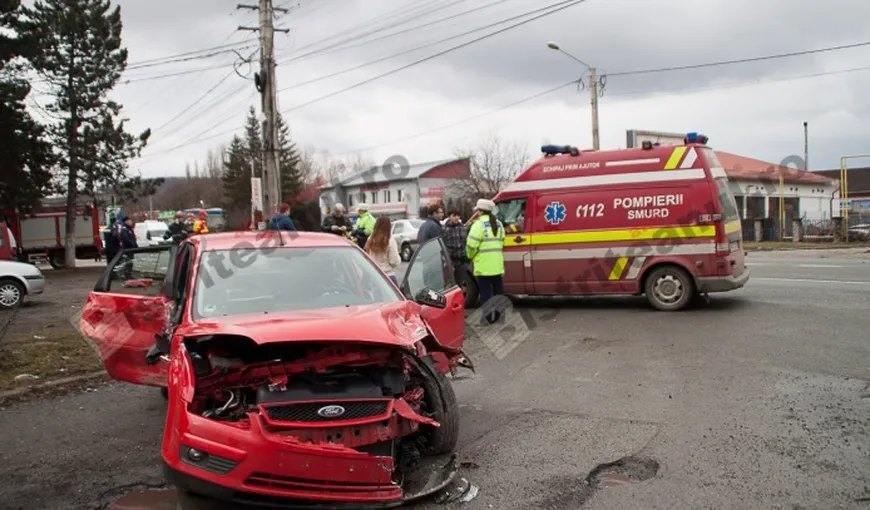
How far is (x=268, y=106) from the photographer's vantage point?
18.1 metres

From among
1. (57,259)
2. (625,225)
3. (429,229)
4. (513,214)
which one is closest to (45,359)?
(429,229)

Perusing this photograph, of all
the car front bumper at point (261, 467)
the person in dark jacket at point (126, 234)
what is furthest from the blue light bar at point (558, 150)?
the person in dark jacket at point (126, 234)

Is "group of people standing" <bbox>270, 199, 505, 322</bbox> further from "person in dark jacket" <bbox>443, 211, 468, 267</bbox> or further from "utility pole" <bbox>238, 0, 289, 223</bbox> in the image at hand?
"utility pole" <bbox>238, 0, 289, 223</bbox>

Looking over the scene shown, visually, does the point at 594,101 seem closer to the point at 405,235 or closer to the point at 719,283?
the point at 405,235

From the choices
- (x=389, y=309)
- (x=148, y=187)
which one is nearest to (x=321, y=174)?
(x=148, y=187)

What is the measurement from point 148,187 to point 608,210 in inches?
1099

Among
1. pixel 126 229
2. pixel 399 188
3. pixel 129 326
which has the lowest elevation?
pixel 129 326

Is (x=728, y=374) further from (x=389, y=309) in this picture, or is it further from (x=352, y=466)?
(x=352, y=466)

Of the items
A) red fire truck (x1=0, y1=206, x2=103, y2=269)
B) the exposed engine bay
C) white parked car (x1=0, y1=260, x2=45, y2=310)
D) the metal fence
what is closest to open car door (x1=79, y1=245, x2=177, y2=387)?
the exposed engine bay

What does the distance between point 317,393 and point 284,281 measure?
1.49 meters

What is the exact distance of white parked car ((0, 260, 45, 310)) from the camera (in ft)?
45.4

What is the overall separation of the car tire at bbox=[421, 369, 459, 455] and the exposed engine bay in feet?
0.42

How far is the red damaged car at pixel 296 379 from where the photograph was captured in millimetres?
3654

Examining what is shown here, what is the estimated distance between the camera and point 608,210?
35.4ft
